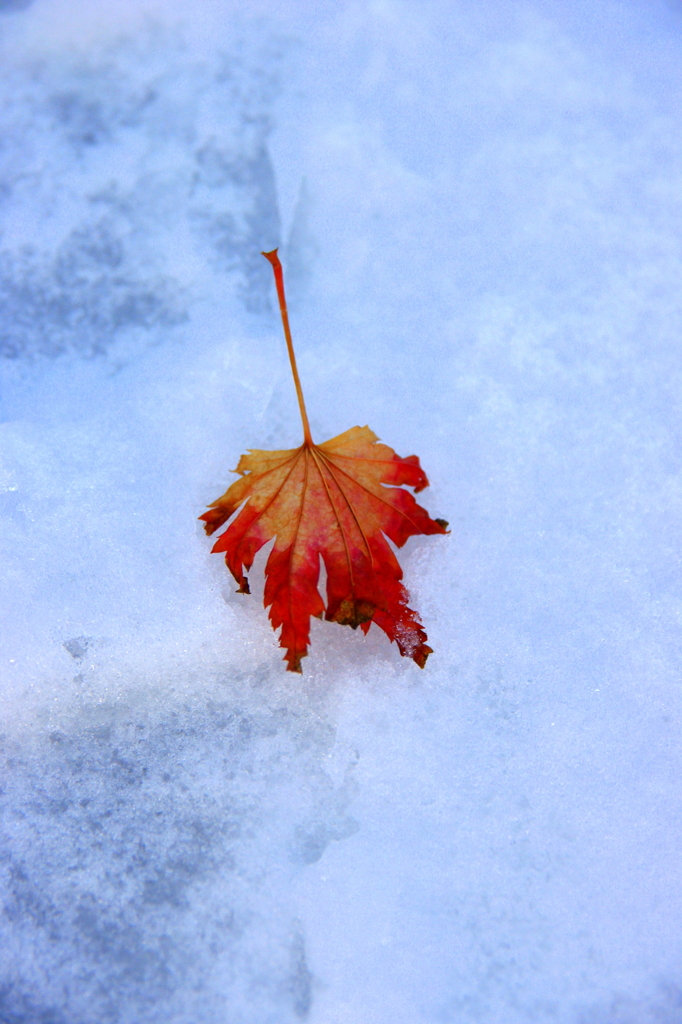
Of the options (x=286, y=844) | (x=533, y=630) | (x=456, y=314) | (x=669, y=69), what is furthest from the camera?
(x=669, y=69)

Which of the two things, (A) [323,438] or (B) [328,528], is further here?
(A) [323,438]

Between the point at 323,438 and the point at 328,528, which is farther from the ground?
the point at 323,438

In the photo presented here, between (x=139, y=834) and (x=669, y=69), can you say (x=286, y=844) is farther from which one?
(x=669, y=69)

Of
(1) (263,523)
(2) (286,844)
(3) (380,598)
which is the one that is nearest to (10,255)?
(1) (263,523)
